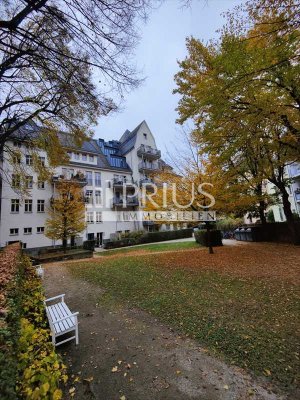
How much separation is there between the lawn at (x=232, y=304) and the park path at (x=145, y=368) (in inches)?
12.2

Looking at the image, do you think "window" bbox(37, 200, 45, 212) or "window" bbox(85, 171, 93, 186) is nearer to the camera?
"window" bbox(37, 200, 45, 212)

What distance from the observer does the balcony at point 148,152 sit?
33312 mm

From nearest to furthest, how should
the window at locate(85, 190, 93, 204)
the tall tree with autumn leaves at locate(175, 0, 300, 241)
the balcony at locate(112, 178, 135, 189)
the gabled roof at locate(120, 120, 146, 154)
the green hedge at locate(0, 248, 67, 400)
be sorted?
the green hedge at locate(0, 248, 67, 400) < the tall tree with autumn leaves at locate(175, 0, 300, 241) < the window at locate(85, 190, 93, 204) < the balcony at locate(112, 178, 135, 189) < the gabled roof at locate(120, 120, 146, 154)

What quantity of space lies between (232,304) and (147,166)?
30425mm

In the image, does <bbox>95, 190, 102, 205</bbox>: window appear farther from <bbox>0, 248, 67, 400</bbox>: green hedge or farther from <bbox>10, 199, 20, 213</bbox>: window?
<bbox>0, 248, 67, 400</bbox>: green hedge

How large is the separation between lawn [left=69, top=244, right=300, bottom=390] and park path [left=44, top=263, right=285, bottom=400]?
0.31 m

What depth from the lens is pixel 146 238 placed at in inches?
1093

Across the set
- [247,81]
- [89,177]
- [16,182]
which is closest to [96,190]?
[89,177]

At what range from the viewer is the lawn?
3.23 m

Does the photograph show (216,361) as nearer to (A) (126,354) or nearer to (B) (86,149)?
(A) (126,354)

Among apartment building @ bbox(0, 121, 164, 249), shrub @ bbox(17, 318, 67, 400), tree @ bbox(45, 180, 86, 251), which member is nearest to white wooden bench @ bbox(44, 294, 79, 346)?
shrub @ bbox(17, 318, 67, 400)

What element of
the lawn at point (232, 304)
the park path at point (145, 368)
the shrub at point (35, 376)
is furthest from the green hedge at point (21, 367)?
the lawn at point (232, 304)

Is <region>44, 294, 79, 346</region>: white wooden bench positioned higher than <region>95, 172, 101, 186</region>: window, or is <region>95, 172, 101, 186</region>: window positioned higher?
<region>95, 172, 101, 186</region>: window

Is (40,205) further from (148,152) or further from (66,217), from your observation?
(148,152)
